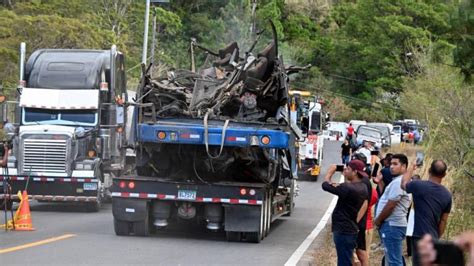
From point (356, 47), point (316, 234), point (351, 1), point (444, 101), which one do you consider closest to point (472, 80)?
point (316, 234)

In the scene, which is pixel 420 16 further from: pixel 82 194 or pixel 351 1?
pixel 82 194

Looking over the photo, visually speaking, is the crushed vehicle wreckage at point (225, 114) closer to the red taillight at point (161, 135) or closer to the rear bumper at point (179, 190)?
the rear bumper at point (179, 190)

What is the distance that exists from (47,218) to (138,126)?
486cm

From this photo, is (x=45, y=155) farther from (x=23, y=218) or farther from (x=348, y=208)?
(x=348, y=208)

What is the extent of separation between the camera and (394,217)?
1114 cm

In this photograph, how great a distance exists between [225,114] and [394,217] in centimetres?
644

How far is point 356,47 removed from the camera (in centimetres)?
8088

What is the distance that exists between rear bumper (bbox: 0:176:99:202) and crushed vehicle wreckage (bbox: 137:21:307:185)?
4.50 m

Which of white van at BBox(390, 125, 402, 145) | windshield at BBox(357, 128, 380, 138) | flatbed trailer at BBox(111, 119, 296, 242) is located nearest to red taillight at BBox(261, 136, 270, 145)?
flatbed trailer at BBox(111, 119, 296, 242)

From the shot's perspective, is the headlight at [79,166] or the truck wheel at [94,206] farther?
the truck wheel at [94,206]

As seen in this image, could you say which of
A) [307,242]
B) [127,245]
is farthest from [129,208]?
[307,242]

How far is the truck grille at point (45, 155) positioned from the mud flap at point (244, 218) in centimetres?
649

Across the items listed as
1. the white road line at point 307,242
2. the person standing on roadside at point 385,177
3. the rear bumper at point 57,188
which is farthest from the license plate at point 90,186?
the person standing on roadside at point 385,177

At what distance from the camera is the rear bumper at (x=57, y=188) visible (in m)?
21.3
